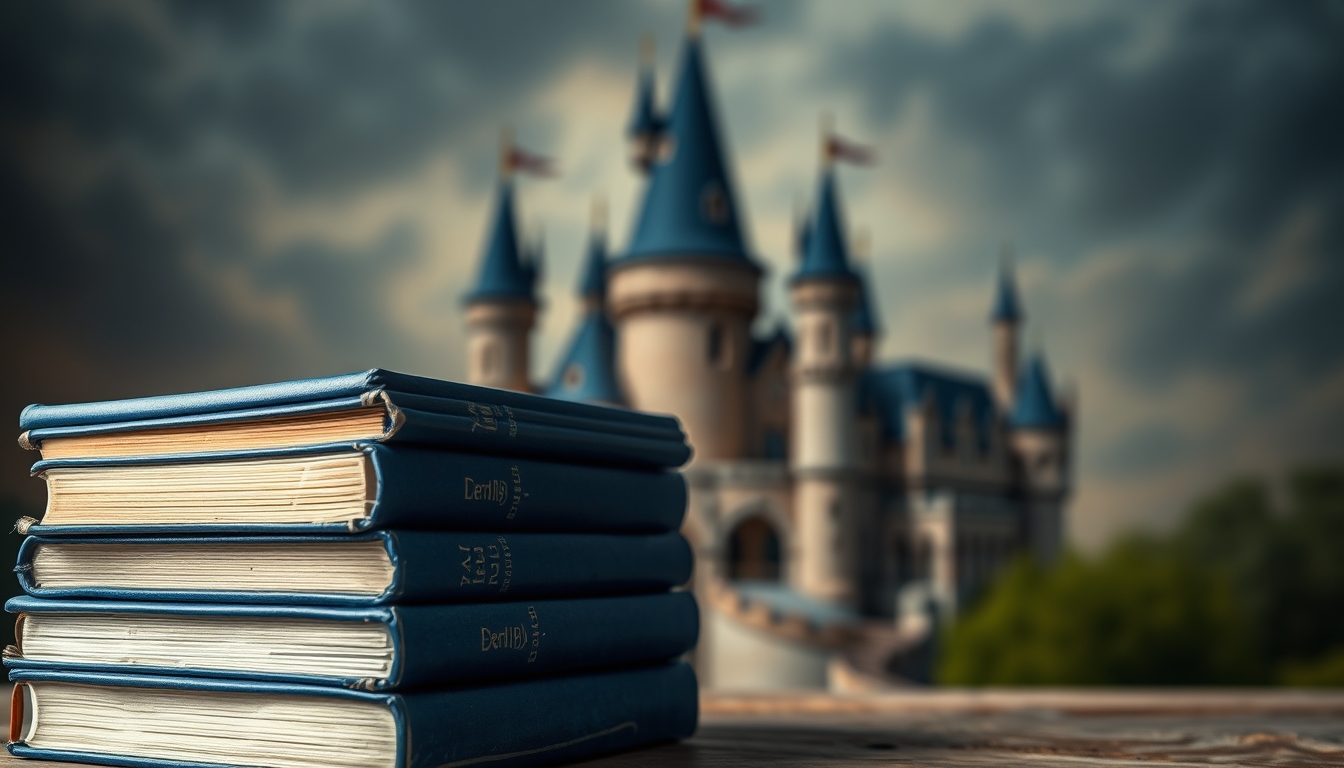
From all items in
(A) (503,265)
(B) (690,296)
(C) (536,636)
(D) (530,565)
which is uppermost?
(A) (503,265)

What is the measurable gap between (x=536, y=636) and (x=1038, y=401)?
37.6 m

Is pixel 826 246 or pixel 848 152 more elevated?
pixel 848 152

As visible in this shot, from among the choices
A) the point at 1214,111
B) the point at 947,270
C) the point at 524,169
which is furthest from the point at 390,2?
the point at 1214,111

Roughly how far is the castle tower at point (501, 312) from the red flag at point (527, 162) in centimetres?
11

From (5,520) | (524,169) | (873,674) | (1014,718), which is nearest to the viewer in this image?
(1014,718)

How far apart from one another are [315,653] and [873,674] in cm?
2090

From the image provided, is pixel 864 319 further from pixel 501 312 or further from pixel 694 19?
pixel 501 312

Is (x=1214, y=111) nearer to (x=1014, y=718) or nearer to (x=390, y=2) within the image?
(x=390, y=2)

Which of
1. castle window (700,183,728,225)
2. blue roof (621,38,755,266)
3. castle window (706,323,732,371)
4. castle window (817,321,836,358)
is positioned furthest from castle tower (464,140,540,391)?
castle window (817,321,836,358)

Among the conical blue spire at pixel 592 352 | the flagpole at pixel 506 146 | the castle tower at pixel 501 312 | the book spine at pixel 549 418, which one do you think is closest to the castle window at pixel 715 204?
the conical blue spire at pixel 592 352

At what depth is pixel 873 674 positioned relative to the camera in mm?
21594

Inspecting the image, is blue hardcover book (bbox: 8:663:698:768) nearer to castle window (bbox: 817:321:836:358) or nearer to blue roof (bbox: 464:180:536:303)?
castle window (bbox: 817:321:836:358)

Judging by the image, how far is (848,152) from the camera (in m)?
32.3

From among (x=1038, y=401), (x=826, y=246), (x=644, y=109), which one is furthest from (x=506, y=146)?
(x=1038, y=401)
